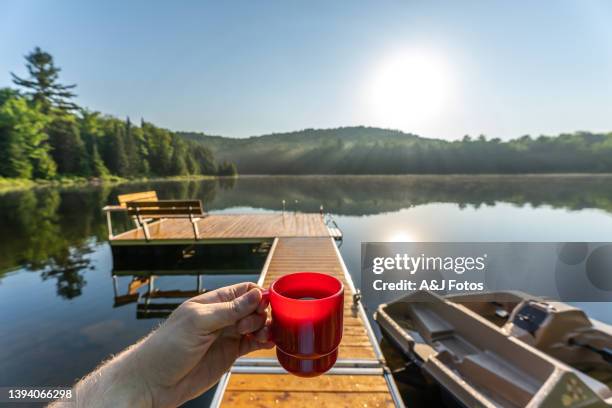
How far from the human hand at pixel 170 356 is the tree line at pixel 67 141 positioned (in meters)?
58.3

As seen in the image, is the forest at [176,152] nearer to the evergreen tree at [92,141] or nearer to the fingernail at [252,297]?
the evergreen tree at [92,141]

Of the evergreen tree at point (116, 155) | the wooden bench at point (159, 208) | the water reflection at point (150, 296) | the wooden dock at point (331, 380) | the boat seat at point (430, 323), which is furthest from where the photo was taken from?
the evergreen tree at point (116, 155)

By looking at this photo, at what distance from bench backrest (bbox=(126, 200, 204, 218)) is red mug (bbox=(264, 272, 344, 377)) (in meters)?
8.82

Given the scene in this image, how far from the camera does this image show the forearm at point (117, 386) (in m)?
1.15

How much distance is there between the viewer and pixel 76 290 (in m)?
8.37

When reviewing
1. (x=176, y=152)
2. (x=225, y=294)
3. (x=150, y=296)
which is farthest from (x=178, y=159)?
(x=225, y=294)

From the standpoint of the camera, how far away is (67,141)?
50.6 meters

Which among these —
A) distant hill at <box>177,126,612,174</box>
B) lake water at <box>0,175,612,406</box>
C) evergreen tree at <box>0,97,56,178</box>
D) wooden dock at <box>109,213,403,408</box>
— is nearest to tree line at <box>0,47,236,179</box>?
evergreen tree at <box>0,97,56,178</box>

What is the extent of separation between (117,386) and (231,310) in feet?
1.85

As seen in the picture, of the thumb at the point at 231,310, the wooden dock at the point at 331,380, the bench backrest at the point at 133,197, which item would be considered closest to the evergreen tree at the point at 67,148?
the bench backrest at the point at 133,197

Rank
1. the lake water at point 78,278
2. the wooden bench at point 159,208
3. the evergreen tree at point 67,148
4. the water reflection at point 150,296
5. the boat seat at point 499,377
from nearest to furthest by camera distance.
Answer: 1. the boat seat at point 499,377
2. the lake water at point 78,278
3. the water reflection at point 150,296
4. the wooden bench at point 159,208
5. the evergreen tree at point 67,148

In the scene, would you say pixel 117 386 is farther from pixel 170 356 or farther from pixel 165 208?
pixel 165 208

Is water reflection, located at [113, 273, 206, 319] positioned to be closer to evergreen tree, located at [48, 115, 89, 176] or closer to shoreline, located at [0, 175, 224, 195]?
shoreline, located at [0, 175, 224, 195]

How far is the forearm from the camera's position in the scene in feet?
3.78
